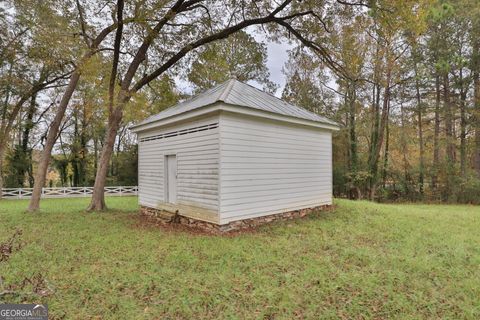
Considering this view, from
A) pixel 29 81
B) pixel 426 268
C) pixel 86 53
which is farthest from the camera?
pixel 29 81

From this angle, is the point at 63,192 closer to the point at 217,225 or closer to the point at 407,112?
the point at 217,225

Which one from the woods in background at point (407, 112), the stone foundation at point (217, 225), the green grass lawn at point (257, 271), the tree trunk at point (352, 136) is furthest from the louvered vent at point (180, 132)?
the tree trunk at point (352, 136)

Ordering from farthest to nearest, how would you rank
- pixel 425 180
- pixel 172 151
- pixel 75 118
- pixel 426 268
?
pixel 75 118 → pixel 425 180 → pixel 172 151 → pixel 426 268

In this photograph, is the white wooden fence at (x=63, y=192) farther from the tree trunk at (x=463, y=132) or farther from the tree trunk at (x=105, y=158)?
the tree trunk at (x=463, y=132)

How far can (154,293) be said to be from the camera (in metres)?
3.34

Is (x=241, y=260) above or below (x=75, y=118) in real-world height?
below

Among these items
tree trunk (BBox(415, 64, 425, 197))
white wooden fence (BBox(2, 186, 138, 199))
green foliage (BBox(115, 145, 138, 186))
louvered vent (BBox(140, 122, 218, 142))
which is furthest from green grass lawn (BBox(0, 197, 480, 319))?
green foliage (BBox(115, 145, 138, 186))

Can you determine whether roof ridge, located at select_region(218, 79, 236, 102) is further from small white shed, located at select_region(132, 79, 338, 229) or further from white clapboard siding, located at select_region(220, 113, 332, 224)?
white clapboard siding, located at select_region(220, 113, 332, 224)

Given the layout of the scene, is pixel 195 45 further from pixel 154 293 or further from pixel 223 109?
pixel 154 293

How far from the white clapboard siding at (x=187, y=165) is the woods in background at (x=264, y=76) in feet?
5.94

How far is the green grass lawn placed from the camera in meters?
3.04

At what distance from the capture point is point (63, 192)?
18.3 metres

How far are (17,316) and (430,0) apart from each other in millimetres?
8565

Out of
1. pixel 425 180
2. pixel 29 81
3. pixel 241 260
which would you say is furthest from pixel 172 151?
pixel 425 180
